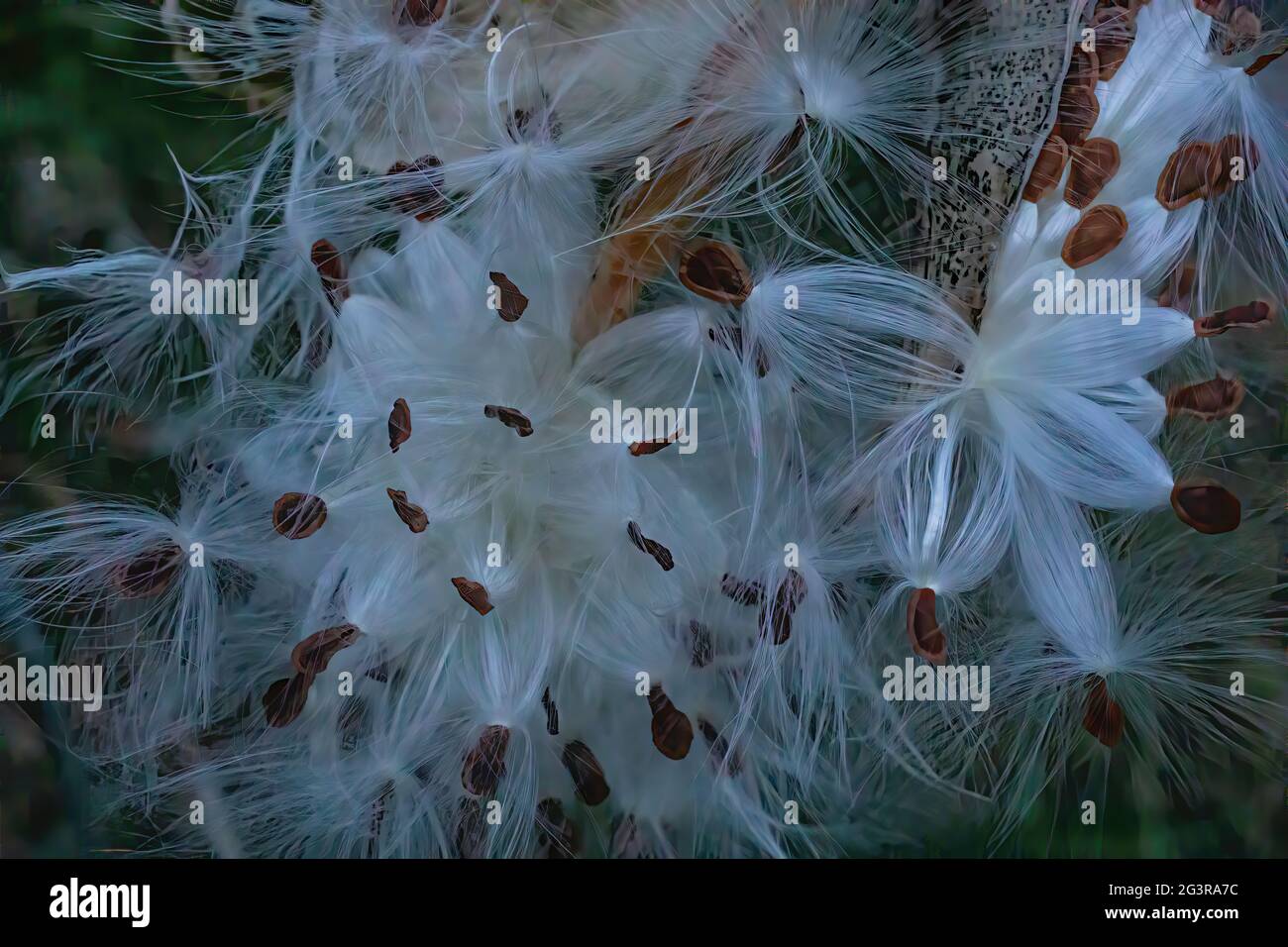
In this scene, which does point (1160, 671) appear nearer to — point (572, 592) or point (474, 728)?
point (572, 592)

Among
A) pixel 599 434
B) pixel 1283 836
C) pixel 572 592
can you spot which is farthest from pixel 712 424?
pixel 1283 836

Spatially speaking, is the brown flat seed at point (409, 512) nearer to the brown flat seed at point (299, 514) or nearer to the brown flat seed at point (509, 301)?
the brown flat seed at point (299, 514)

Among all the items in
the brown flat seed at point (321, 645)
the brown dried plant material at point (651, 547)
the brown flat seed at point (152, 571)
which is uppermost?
the brown flat seed at point (152, 571)

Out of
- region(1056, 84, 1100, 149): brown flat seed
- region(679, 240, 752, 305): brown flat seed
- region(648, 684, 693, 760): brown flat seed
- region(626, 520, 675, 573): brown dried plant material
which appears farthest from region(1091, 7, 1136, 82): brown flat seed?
region(648, 684, 693, 760): brown flat seed

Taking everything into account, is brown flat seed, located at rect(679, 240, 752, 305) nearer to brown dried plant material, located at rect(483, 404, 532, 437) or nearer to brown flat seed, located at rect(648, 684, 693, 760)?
brown dried plant material, located at rect(483, 404, 532, 437)

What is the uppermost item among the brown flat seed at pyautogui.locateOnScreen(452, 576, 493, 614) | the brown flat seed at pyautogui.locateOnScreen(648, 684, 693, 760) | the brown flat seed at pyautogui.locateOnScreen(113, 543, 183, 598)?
the brown flat seed at pyautogui.locateOnScreen(113, 543, 183, 598)

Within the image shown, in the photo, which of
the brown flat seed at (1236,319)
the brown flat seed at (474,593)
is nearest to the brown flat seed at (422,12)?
the brown flat seed at (474,593)
